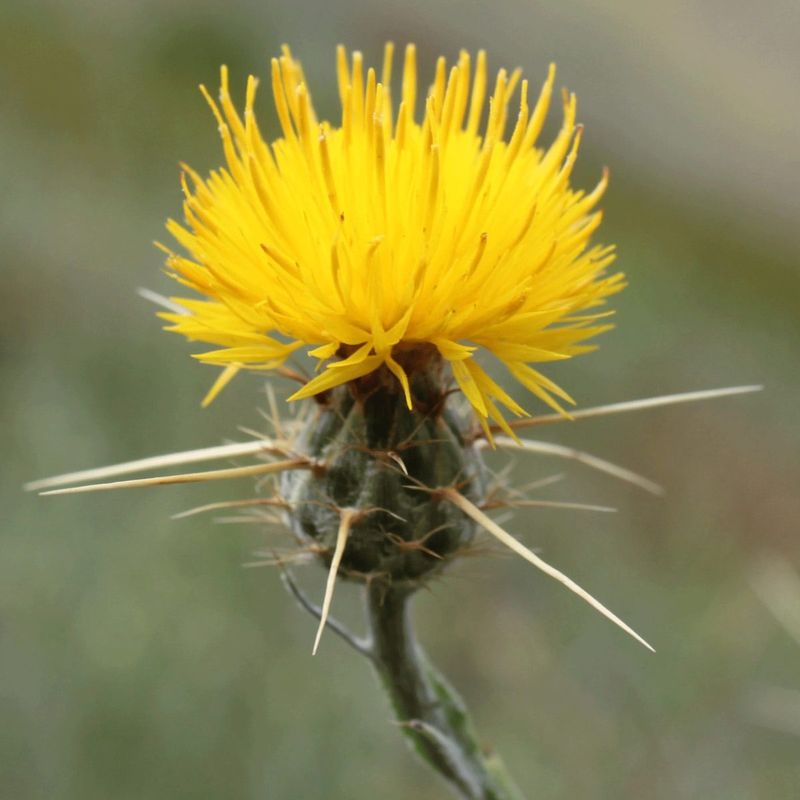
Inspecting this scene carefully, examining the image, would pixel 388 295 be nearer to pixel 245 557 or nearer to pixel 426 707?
pixel 426 707

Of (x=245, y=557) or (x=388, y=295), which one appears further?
(x=245, y=557)

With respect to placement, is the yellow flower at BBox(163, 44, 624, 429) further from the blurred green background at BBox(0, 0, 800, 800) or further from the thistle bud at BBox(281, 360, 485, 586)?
the blurred green background at BBox(0, 0, 800, 800)

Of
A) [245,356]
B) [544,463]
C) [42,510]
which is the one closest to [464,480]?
[245,356]

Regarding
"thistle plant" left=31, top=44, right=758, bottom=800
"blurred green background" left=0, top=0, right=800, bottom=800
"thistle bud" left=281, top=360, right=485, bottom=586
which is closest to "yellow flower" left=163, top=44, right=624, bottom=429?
"thistle plant" left=31, top=44, right=758, bottom=800

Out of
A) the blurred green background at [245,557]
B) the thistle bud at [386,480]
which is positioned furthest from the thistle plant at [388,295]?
the blurred green background at [245,557]

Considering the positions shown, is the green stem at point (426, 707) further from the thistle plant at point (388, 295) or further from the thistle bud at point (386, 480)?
the thistle bud at point (386, 480)

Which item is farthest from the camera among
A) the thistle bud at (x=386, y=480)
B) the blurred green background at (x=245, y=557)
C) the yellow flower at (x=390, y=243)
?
the blurred green background at (x=245, y=557)

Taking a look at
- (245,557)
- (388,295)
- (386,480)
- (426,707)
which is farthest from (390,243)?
(245,557)
